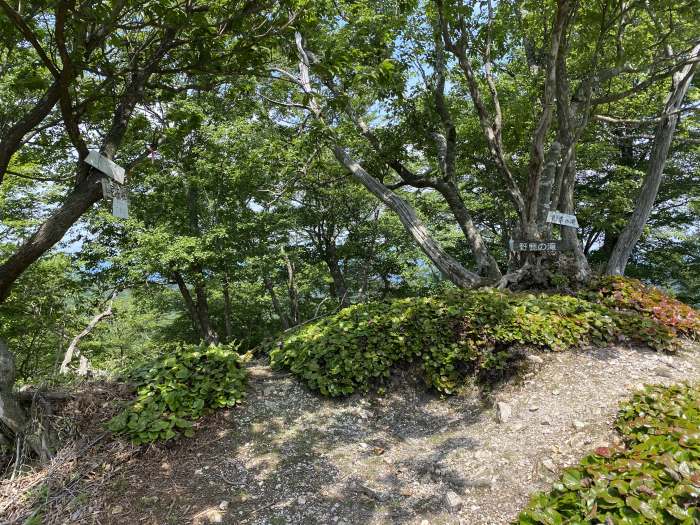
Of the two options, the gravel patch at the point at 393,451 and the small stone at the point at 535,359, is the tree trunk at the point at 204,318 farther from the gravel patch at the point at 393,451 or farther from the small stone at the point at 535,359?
the small stone at the point at 535,359

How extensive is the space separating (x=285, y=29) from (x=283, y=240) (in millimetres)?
9563

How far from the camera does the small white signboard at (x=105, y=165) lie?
2.60m

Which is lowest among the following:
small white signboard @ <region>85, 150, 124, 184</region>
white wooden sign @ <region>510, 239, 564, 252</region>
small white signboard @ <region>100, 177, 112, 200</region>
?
white wooden sign @ <region>510, 239, 564, 252</region>

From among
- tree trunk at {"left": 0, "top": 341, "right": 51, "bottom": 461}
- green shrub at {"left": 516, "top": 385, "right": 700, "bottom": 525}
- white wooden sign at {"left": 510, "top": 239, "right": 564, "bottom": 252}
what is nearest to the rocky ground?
green shrub at {"left": 516, "top": 385, "right": 700, "bottom": 525}

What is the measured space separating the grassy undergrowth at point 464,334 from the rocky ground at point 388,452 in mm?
172

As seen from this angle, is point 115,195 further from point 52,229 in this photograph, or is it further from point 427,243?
point 427,243

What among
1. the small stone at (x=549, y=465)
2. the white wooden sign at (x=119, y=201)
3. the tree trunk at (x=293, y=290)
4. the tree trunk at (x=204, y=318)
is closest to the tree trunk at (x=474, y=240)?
the small stone at (x=549, y=465)

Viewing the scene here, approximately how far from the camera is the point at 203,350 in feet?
13.1

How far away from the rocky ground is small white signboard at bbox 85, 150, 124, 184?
2.05 metres

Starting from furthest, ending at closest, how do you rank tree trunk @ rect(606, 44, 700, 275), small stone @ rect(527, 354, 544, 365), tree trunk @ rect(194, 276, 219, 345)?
tree trunk @ rect(194, 276, 219, 345) < tree trunk @ rect(606, 44, 700, 275) < small stone @ rect(527, 354, 544, 365)

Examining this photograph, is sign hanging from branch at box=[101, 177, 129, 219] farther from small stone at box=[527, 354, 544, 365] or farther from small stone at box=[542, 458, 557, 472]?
small stone at box=[527, 354, 544, 365]

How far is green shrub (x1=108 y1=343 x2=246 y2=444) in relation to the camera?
3.09 m

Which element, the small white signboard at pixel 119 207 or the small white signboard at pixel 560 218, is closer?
the small white signboard at pixel 119 207

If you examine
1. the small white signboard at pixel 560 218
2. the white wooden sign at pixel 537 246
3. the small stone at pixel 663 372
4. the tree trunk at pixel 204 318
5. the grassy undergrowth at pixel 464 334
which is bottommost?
the tree trunk at pixel 204 318
